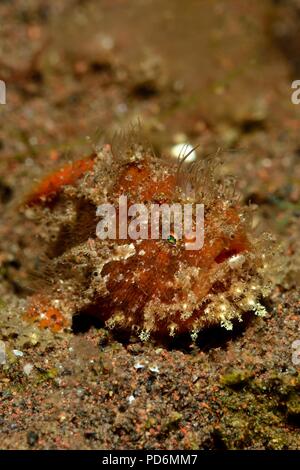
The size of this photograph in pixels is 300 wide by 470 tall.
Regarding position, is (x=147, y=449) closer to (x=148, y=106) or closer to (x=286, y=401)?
(x=286, y=401)

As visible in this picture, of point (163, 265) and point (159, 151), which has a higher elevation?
point (159, 151)

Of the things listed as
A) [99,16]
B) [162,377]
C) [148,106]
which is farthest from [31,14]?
[162,377]

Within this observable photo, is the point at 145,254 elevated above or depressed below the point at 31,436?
above

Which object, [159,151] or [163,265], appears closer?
[163,265]

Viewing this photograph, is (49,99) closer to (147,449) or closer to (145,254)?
(145,254)

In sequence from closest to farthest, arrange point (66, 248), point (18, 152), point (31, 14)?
point (66, 248), point (18, 152), point (31, 14)
